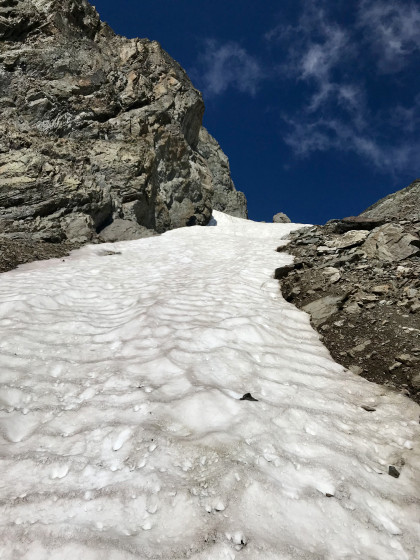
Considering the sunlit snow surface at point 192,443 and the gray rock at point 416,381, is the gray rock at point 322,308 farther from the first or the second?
the gray rock at point 416,381

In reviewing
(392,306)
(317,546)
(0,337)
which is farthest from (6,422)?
(392,306)

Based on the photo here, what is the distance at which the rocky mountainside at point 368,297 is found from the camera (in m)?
4.84

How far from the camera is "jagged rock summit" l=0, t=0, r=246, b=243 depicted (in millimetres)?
15797

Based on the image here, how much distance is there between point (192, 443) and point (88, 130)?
72.2ft

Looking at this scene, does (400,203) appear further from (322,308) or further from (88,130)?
(88,130)

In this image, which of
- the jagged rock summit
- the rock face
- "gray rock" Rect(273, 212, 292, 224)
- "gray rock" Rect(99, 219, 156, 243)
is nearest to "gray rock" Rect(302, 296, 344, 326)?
the jagged rock summit

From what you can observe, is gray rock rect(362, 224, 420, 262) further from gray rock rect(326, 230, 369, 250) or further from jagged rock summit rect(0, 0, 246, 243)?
jagged rock summit rect(0, 0, 246, 243)

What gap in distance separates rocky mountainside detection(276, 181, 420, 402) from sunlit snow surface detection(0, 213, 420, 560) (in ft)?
1.43

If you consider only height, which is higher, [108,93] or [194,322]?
[108,93]

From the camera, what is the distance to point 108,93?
72.4ft

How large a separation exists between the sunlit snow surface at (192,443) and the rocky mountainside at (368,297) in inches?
17.2

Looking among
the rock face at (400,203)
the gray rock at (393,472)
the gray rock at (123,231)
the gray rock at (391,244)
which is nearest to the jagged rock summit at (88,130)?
the gray rock at (123,231)

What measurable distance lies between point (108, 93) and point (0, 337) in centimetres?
2220

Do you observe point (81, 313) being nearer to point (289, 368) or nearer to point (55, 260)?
point (289, 368)
